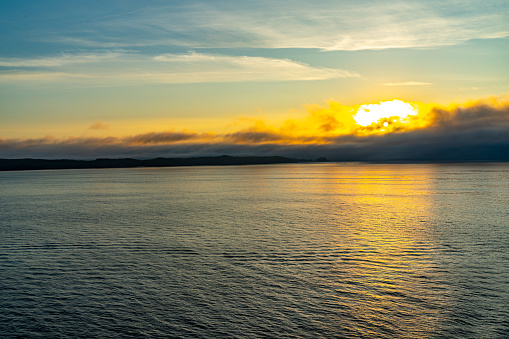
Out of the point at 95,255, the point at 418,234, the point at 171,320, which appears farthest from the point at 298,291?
the point at 418,234

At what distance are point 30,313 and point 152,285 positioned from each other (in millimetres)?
8248

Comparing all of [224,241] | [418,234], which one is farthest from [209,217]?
[418,234]

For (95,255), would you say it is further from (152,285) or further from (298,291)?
(298,291)

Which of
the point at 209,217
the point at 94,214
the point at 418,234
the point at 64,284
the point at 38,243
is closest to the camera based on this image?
the point at 64,284

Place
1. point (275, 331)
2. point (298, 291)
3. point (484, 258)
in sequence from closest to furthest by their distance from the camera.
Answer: point (275, 331)
point (298, 291)
point (484, 258)

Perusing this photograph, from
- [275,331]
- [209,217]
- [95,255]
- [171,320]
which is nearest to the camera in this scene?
[275,331]

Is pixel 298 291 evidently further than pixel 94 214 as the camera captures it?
No

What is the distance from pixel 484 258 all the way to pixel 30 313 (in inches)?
1449

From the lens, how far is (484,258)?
38.5 metres

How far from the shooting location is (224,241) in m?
48.0

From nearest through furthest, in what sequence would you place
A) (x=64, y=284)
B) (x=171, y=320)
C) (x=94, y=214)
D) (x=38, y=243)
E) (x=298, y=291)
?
(x=171, y=320)
(x=298, y=291)
(x=64, y=284)
(x=38, y=243)
(x=94, y=214)

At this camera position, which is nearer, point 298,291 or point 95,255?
point 298,291

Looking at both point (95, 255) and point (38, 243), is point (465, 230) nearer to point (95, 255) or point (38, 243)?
point (95, 255)

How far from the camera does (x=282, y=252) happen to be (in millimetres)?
41781
